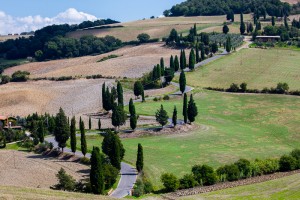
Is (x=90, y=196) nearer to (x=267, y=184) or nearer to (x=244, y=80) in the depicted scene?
(x=267, y=184)

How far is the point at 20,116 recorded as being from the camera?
116312 mm

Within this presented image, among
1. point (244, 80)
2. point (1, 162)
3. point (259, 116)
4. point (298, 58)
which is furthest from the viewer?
point (298, 58)

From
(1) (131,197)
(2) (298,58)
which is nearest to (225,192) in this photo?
(1) (131,197)

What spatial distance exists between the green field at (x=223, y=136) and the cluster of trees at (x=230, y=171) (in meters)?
3.41

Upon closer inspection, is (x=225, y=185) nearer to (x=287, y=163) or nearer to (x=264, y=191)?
(x=264, y=191)

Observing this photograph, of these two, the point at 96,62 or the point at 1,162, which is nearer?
the point at 1,162

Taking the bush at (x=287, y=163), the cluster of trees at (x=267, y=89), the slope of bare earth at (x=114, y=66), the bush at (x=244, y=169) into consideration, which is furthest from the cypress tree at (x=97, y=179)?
the slope of bare earth at (x=114, y=66)

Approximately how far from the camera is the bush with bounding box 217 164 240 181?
229 ft

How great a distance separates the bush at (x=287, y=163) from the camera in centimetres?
7325

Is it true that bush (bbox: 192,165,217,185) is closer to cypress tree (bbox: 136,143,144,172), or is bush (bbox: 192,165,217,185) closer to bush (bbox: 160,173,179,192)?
bush (bbox: 160,173,179,192)

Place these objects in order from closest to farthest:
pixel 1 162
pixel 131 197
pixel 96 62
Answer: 1. pixel 131 197
2. pixel 1 162
3. pixel 96 62

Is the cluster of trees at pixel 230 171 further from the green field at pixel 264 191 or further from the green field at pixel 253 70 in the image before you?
the green field at pixel 253 70

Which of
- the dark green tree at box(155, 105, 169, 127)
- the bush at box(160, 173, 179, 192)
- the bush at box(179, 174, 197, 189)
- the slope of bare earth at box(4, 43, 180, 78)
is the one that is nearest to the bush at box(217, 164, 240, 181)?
the bush at box(179, 174, 197, 189)

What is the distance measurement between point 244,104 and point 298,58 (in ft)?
159
